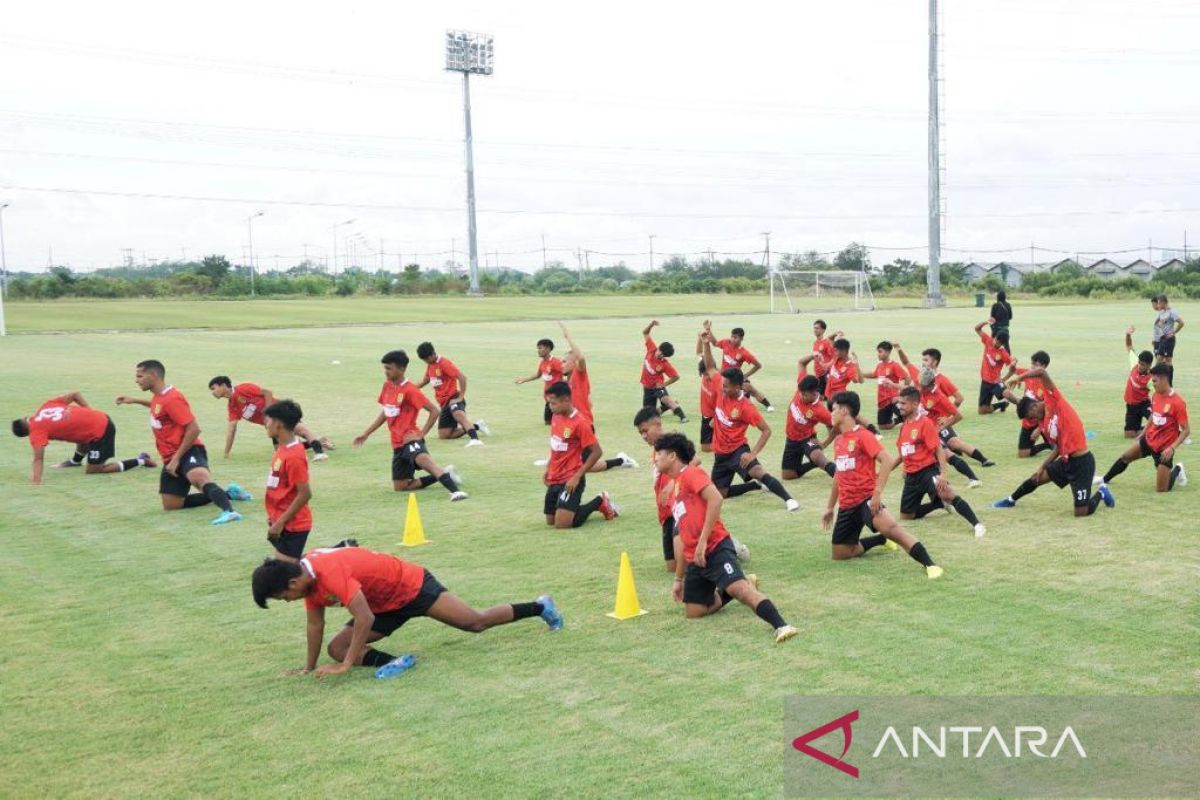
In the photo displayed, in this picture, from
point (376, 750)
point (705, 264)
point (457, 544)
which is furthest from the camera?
point (705, 264)

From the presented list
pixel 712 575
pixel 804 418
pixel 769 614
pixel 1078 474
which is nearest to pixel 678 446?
pixel 712 575

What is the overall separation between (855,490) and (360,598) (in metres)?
4.97

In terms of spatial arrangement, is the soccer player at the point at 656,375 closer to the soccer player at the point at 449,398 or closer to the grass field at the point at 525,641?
the soccer player at the point at 449,398

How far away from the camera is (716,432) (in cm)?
1379

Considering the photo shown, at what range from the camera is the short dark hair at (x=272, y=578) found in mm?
7332

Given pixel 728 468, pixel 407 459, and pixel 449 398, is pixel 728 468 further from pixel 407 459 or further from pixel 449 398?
pixel 449 398

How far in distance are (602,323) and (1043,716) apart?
170 ft

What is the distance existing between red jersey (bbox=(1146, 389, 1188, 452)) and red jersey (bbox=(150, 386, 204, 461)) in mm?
11629

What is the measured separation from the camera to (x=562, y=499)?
498 inches

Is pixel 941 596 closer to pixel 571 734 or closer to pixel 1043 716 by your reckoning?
pixel 1043 716

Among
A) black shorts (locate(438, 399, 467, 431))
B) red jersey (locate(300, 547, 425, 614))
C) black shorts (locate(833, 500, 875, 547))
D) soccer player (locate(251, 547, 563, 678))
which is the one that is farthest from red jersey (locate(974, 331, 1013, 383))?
red jersey (locate(300, 547, 425, 614))

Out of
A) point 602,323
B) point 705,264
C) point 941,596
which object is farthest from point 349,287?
point 941,596

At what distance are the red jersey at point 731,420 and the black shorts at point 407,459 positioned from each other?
12.8 ft

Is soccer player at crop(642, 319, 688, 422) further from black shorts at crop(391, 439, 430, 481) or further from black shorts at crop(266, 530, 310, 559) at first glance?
black shorts at crop(266, 530, 310, 559)
